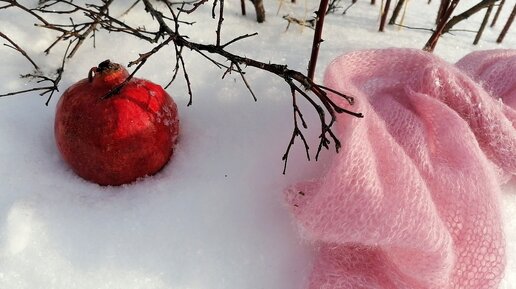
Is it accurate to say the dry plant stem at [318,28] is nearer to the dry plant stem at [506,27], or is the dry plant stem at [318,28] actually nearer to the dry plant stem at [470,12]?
the dry plant stem at [470,12]

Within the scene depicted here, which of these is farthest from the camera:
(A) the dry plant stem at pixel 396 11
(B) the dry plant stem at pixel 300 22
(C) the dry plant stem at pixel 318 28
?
(A) the dry plant stem at pixel 396 11

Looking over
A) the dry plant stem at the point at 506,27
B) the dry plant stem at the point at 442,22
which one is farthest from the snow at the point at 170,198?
the dry plant stem at the point at 506,27

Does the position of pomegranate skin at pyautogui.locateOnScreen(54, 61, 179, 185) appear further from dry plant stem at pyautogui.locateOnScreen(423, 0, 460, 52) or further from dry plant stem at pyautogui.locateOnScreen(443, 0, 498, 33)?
dry plant stem at pyautogui.locateOnScreen(443, 0, 498, 33)

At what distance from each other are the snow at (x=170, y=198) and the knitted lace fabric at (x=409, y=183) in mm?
100

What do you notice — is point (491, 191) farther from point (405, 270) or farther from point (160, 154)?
point (160, 154)

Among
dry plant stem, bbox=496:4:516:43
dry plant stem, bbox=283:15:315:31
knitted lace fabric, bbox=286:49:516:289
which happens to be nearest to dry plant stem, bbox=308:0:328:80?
knitted lace fabric, bbox=286:49:516:289

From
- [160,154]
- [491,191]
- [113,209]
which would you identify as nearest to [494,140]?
[491,191]

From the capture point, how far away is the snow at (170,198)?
1015 millimetres

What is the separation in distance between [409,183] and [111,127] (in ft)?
1.97

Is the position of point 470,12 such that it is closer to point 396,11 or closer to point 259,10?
point 396,11

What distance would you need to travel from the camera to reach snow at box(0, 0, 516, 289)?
101cm

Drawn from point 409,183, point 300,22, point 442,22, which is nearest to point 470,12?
point 442,22

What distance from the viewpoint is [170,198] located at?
3.66 feet

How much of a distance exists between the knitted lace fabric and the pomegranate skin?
0.33 meters
